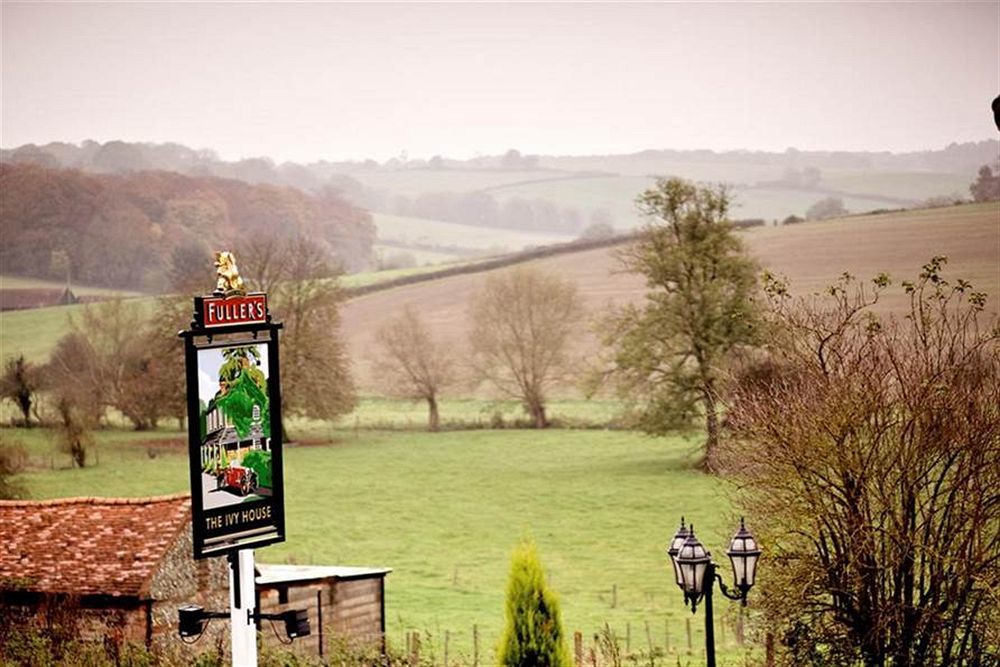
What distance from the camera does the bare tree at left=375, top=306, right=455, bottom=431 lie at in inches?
1813

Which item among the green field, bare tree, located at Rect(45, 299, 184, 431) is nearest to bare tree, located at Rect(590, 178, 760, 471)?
the green field

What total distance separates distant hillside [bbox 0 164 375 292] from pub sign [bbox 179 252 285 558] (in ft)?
105

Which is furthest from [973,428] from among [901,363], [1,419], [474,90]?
[474,90]

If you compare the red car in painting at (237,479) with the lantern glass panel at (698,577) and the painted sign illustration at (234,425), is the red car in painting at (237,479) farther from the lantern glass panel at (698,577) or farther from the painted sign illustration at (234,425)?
the lantern glass panel at (698,577)

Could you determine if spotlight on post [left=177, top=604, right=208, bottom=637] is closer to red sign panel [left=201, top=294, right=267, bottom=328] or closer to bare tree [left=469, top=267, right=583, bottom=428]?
red sign panel [left=201, top=294, right=267, bottom=328]

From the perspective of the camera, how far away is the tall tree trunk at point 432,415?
1759 inches

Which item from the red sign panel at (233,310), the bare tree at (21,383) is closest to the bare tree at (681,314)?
the bare tree at (21,383)

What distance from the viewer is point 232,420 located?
1461 centimetres

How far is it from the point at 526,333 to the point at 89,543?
27.0 metres

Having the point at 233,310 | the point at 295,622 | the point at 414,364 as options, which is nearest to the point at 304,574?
the point at 295,622

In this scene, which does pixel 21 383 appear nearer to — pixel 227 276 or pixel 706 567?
pixel 227 276

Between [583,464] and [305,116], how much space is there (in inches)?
918

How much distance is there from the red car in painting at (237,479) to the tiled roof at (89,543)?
5276 millimetres

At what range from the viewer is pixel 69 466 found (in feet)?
124
